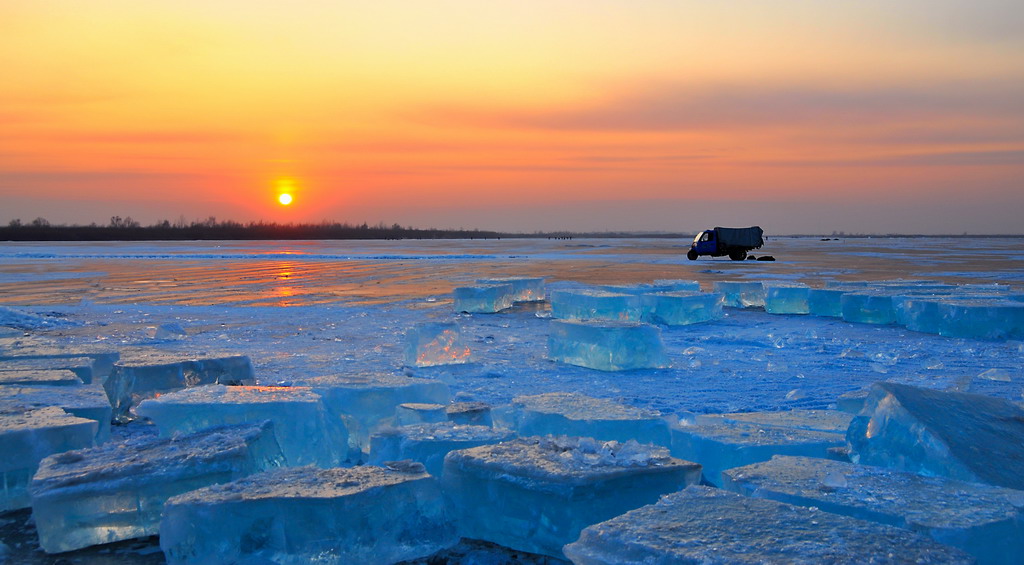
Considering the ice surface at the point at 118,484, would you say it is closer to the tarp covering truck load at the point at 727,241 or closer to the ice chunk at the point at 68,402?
the ice chunk at the point at 68,402

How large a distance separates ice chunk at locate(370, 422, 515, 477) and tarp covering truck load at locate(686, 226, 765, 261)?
1045 inches

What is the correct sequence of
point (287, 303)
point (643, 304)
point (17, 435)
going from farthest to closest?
point (287, 303) < point (643, 304) < point (17, 435)

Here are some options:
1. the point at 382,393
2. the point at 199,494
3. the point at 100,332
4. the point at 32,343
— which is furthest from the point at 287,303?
the point at 199,494

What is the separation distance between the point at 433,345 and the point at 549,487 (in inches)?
143

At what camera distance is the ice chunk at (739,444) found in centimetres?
291

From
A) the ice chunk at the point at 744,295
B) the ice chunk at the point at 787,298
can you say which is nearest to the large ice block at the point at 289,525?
the ice chunk at the point at 787,298

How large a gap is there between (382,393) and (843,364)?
12.9 feet

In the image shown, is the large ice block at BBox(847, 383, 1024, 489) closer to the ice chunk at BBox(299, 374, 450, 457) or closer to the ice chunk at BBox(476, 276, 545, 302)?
the ice chunk at BBox(299, 374, 450, 457)

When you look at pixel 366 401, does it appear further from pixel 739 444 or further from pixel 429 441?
pixel 739 444

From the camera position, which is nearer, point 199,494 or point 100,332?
point 199,494

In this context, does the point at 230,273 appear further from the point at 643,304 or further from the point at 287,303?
the point at 643,304

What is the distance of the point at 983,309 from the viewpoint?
7.35 m

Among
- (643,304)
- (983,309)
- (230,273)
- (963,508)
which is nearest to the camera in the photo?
(963,508)

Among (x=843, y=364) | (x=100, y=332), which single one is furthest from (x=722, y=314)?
(x=100, y=332)
